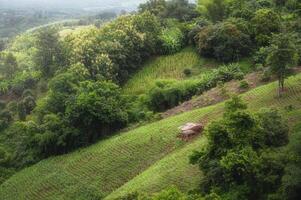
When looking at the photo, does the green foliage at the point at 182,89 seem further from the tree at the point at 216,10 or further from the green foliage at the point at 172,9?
the green foliage at the point at 172,9

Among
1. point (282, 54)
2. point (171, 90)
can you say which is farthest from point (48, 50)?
point (282, 54)

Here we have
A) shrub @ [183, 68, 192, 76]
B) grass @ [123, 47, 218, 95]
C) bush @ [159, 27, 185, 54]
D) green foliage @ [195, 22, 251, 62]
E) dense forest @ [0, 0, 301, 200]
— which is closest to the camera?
dense forest @ [0, 0, 301, 200]

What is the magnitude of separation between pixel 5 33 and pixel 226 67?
416ft

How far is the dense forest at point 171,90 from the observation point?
25250 mm

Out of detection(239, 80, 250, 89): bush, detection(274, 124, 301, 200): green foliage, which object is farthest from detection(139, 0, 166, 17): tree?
detection(274, 124, 301, 200): green foliage

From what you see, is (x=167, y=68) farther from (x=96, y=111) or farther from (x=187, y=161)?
(x=187, y=161)

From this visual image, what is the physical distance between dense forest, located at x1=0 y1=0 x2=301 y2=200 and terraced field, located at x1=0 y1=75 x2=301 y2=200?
132cm

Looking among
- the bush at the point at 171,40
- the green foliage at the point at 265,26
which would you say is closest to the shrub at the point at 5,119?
the bush at the point at 171,40

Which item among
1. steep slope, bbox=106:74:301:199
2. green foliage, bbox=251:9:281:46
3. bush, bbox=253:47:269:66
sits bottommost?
steep slope, bbox=106:74:301:199

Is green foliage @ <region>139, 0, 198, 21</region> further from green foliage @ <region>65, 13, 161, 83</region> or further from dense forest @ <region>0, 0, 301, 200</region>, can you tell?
green foliage @ <region>65, 13, 161, 83</region>

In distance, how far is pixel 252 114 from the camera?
2747cm

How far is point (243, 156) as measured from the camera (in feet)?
81.8

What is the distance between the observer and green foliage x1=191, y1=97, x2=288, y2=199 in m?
24.4

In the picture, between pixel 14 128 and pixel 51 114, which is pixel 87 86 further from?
pixel 14 128
